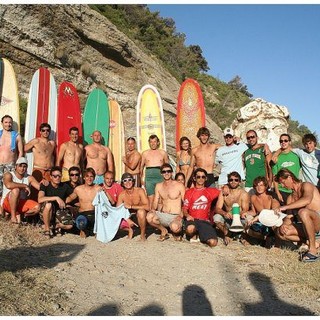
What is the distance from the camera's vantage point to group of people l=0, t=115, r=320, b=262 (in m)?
5.00

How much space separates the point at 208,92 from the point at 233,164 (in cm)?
2407

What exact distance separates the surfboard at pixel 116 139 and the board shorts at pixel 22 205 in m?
2.58

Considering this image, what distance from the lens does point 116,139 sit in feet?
28.1

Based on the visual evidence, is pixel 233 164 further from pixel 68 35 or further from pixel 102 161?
pixel 68 35

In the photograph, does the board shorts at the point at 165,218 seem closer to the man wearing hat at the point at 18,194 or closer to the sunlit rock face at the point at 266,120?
the man wearing hat at the point at 18,194

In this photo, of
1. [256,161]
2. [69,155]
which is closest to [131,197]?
[69,155]

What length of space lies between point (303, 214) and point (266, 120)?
9.35 m

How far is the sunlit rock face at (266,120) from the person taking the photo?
1341cm

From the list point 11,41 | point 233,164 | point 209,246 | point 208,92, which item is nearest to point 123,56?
point 11,41

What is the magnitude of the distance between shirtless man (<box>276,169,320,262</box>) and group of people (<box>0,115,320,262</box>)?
0.04 feet

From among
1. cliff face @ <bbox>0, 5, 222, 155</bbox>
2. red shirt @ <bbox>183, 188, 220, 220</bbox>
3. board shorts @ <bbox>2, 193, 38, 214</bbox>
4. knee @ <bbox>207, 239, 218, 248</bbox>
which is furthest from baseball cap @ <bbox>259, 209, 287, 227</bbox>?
cliff face @ <bbox>0, 5, 222, 155</bbox>

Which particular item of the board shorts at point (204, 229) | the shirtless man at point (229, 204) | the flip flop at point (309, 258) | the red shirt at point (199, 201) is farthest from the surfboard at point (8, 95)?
the flip flop at point (309, 258)

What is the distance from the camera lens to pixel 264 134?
13.2 meters

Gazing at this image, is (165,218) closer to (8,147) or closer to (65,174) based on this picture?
(65,174)
